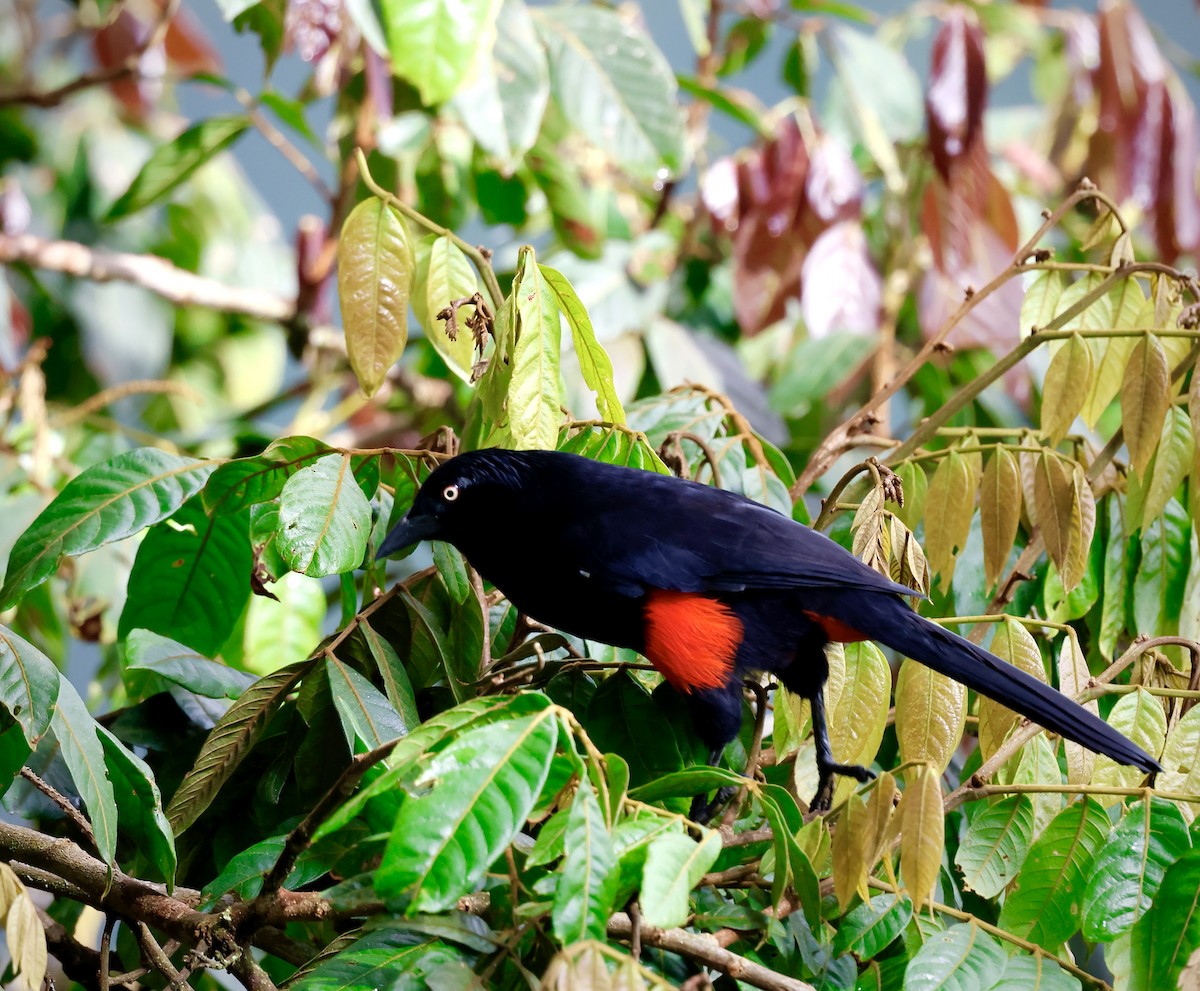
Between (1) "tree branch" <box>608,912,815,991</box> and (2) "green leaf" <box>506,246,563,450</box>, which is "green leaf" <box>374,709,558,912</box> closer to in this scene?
(1) "tree branch" <box>608,912,815,991</box>

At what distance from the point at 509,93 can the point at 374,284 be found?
1.09 m

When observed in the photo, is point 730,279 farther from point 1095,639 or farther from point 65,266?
point 1095,639

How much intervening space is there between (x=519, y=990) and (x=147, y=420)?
379 centimetres

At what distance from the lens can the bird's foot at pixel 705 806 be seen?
170 centimetres

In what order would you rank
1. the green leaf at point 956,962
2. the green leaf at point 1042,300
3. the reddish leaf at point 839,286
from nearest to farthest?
the green leaf at point 956,962 < the green leaf at point 1042,300 < the reddish leaf at point 839,286

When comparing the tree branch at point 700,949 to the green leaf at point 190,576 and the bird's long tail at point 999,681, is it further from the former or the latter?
the green leaf at point 190,576

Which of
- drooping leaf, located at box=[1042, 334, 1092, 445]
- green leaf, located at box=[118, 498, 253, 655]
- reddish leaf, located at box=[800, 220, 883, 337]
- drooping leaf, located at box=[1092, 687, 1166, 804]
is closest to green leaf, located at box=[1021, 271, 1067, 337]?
drooping leaf, located at box=[1042, 334, 1092, 445]

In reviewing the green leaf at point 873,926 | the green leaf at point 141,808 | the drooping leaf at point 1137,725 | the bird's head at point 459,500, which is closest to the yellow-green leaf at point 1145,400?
the drooping leaf at point 1137,725

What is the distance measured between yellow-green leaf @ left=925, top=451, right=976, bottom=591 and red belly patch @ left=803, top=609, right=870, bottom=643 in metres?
0.15

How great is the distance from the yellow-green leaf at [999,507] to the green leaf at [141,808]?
113cm

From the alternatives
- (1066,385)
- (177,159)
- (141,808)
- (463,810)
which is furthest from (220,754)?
(177,159)

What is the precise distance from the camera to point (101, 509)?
5.25 feet

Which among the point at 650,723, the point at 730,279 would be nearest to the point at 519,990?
the point at 650,723

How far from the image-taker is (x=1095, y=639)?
206cm
